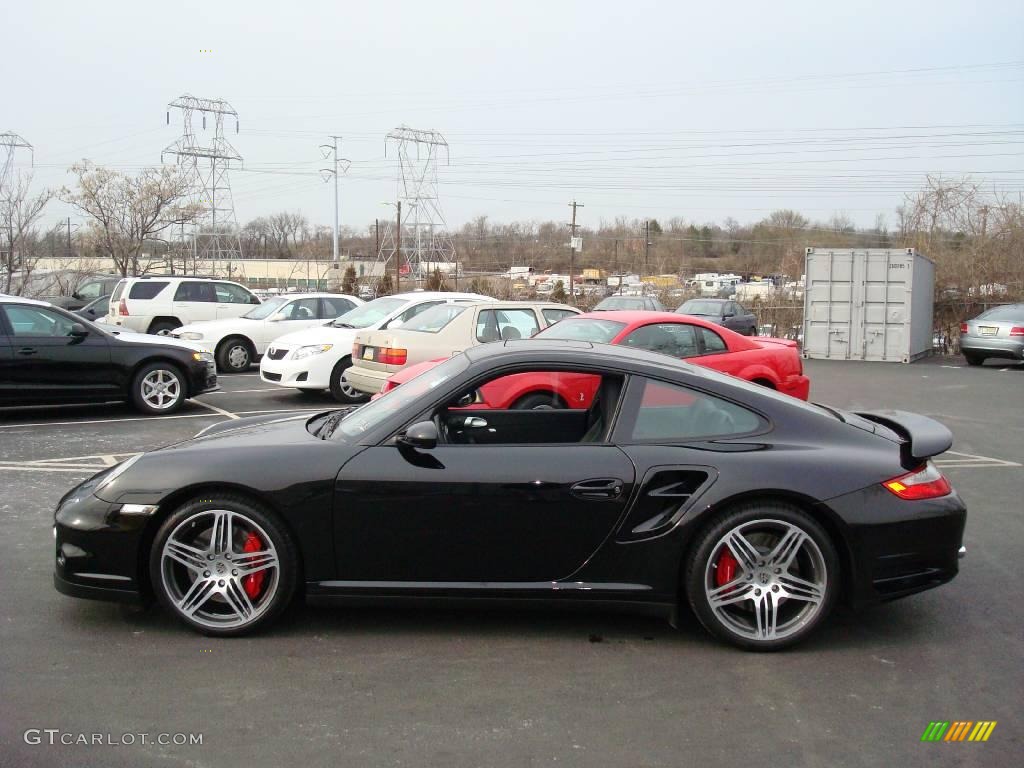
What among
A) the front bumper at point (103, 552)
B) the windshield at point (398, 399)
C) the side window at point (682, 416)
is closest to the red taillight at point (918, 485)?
the side window at point (682, 416)

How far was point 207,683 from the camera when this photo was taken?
12.6 ft

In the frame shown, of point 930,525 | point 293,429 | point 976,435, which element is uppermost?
point 293,429

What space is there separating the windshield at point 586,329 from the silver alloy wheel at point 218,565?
213 inches

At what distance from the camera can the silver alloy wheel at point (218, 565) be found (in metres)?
4.27

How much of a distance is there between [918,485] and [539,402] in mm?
2223

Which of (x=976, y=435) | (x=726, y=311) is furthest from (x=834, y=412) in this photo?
(x=726, y=311)

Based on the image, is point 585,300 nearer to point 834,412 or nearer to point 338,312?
point 338,312

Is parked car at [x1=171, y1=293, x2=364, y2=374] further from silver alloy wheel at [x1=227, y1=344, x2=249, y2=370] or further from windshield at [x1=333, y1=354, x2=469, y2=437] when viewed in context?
windshield at [x1=333, y1=354, x2=469, y2=437]

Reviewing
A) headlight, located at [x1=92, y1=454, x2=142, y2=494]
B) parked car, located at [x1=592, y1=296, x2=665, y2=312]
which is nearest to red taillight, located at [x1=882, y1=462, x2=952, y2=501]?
headlight, located at [x1=92, y1=454, x2=142, y2=494]

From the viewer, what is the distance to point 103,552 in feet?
14.1

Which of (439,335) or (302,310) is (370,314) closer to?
(439,335)

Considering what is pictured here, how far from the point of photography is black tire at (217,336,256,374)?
17109mm

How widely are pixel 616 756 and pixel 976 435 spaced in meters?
9.40

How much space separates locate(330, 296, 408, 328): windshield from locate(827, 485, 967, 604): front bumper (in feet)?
34.3
